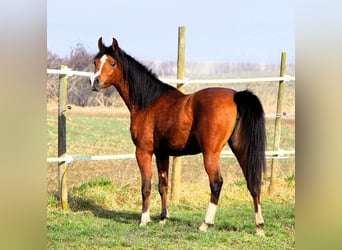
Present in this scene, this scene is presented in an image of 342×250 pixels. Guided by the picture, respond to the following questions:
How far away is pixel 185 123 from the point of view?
352cm

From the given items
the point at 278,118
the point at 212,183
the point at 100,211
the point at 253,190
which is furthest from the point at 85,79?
the point at 253,190

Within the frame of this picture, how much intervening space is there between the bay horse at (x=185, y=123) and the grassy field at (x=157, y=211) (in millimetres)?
160

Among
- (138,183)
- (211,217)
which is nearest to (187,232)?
(211,217)

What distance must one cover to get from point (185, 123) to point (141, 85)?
0.52m

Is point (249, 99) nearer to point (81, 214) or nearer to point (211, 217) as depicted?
point (211, 217)

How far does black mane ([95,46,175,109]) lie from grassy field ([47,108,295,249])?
3.04 ft

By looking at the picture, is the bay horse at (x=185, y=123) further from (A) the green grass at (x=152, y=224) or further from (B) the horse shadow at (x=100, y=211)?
(B) the horse shadow at (x=100, y=211)

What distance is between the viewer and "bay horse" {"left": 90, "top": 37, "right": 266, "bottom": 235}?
3367 millimetres

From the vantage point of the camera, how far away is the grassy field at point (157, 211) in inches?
128

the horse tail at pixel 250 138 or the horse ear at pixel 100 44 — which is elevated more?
the horse ear at pixel 100 44

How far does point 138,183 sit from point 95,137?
233cm

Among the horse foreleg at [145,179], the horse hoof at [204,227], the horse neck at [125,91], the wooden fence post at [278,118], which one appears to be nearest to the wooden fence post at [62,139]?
the horse neck at [125,91]
